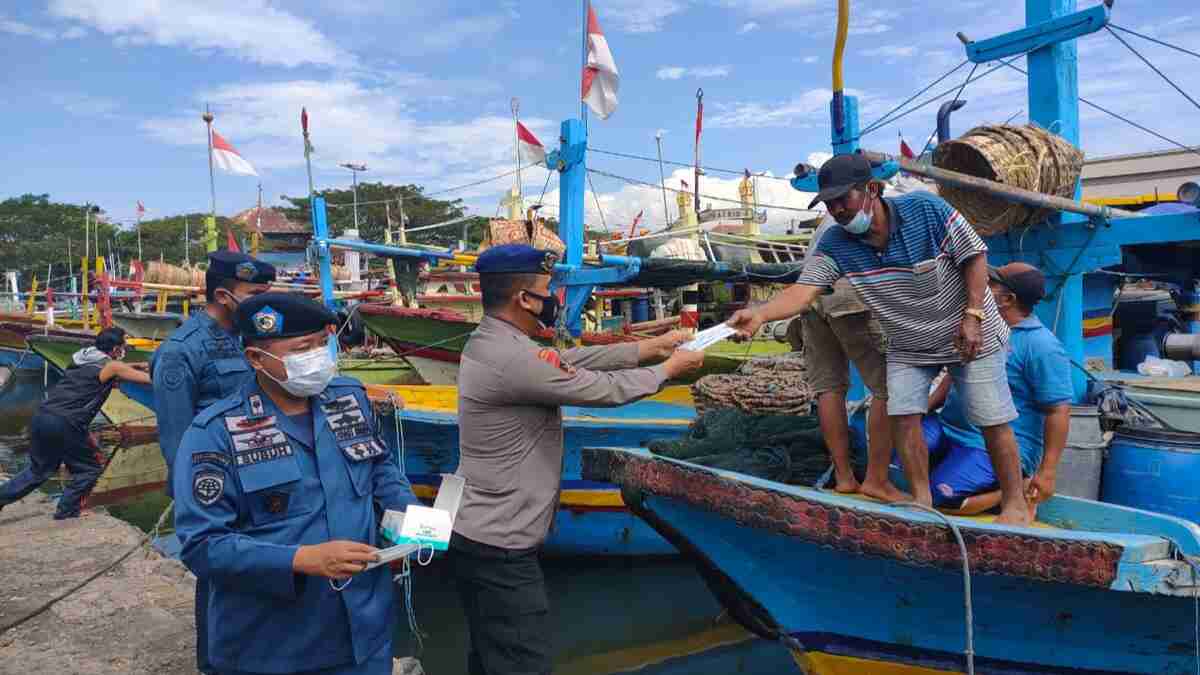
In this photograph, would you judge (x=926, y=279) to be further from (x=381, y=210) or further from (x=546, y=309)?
(x=381, y=210)

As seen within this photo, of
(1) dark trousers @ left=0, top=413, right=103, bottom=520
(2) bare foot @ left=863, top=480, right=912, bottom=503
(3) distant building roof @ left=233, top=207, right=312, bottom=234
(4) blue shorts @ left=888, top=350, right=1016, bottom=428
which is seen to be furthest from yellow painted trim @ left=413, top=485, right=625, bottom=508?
(3) distant building roof @ left=233, top=207, right=312, bottom=234

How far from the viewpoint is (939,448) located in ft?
11.8

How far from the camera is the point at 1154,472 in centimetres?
352

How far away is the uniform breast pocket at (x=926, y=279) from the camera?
3.09m

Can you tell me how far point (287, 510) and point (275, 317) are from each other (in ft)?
1.62

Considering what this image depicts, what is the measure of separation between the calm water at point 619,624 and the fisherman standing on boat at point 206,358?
8.65ft

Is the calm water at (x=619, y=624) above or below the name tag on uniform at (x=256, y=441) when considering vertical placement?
below

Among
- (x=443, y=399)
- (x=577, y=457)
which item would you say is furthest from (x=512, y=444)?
(x=443, y=399)

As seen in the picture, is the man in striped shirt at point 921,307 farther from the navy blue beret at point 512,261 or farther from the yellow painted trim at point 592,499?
the yellow painted trim at point 592,499

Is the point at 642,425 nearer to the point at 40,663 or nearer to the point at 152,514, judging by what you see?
the point at 40,663

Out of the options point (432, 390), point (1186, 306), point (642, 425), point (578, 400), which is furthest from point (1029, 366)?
point (432, 390)

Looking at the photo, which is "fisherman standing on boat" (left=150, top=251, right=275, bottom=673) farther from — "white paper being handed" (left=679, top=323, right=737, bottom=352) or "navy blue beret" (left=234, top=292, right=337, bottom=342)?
"white paper being handed" (left=679, top=323, right=737, bottom=352)

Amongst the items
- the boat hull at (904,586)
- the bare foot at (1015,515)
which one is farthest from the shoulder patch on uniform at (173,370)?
the bare foot at (1015,515)

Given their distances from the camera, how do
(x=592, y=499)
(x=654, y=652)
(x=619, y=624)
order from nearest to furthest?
(x=654, y=652) → (x=619, y=624) → (x=592, y=499)
